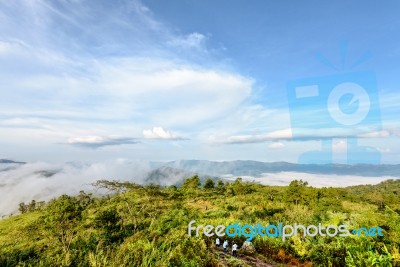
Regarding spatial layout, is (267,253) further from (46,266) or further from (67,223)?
(67,223)

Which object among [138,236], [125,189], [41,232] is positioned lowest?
[41,232]

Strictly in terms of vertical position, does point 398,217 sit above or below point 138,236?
above

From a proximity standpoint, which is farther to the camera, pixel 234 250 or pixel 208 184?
pixel 208 184

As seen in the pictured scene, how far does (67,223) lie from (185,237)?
28.3 ft

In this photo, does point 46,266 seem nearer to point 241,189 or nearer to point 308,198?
point 308,198

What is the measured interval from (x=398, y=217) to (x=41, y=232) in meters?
17.1

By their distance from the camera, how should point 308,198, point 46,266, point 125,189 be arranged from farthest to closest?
point 308,198
point 125,189
point 46,266

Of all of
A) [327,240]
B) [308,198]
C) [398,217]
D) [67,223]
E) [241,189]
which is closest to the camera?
[398,217]

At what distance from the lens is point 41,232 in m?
17.1

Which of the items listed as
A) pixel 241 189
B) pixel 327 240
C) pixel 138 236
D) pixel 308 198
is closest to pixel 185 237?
pixel 138 236

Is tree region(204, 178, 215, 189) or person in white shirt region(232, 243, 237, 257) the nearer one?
person in white shirt region(232, 243, 237, 257)

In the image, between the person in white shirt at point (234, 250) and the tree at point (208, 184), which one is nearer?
the person in white shirt at point (234, 250)

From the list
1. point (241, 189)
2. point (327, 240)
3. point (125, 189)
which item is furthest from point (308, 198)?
point (327, 240)

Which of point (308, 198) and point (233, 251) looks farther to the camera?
point (308, 198)
